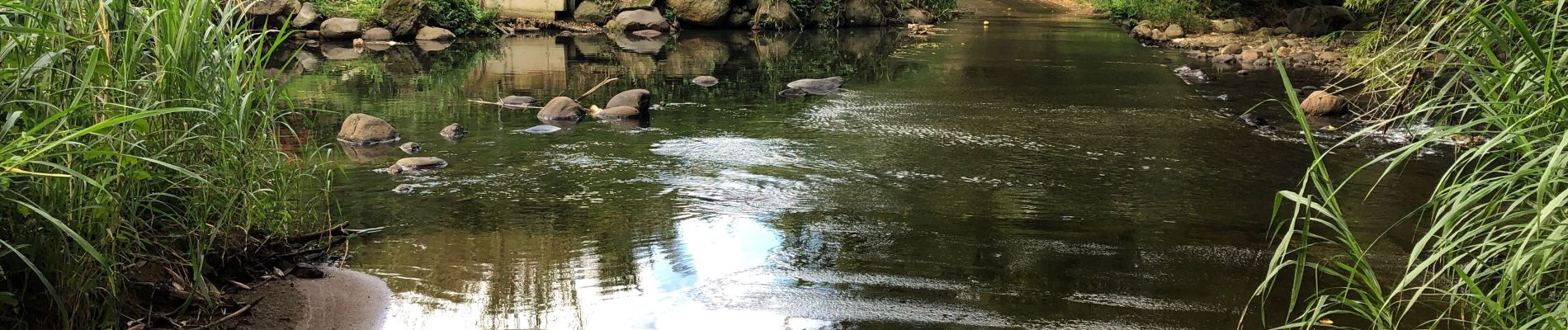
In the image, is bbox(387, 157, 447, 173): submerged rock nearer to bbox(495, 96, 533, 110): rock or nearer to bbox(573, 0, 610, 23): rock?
bbox(495, 96, 533, 110): rock

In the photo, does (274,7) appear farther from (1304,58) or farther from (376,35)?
(1304,58)

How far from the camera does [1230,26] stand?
63.9ft

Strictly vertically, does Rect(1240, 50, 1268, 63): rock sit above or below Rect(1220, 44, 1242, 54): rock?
above

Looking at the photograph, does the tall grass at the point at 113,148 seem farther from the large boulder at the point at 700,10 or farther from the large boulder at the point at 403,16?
the large boulder at the point at 700,10

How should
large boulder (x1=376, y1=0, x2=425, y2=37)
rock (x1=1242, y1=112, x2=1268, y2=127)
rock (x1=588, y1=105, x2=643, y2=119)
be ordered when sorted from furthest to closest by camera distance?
large boulder (x1=376, y1=0, x2=425, y2=37) → rock (x1=588, y1=105, x2=643, y2=119) → rock (x1=1242, y1=112, x2=1268, y2=127)

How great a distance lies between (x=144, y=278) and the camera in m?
3.43

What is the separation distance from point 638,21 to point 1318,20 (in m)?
11.8

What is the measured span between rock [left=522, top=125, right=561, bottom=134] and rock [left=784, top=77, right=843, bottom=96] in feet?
11.9

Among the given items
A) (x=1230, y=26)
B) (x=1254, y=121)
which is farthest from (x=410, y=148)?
(x=1230, y=26)

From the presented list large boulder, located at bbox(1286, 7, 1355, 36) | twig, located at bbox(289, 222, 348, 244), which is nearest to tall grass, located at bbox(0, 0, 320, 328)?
twig, located at bbox(289, 222, 348, 244)

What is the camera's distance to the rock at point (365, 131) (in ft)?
26.2

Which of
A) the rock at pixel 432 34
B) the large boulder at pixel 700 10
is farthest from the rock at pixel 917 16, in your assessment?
the rock at pixel 432 34

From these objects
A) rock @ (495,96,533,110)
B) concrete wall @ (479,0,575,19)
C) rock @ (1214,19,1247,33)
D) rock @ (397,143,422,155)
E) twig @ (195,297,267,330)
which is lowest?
concrete wall @ (479,0,575,19)

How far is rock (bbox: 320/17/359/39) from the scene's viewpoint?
18219 millimetres
